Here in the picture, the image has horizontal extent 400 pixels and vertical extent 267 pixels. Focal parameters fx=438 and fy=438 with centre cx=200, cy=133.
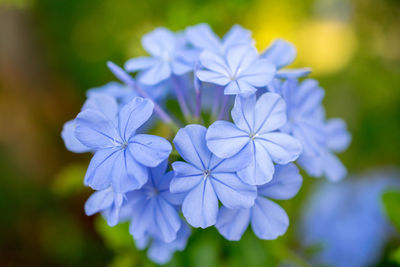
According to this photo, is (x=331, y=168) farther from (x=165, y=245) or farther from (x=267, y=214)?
(x=165, y=245)

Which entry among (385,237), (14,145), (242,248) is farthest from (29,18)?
(385,237)

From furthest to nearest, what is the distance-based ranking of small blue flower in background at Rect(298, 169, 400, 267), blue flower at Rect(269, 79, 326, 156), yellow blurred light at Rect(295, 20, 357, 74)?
yellow blurred light at Rect(295, 20, 357, 74) → small blue flower in background at Rect(298, 169, 400, 267) → blue flower at Rect(269, 79, 326, 156)

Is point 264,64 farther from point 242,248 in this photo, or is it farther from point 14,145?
point 14,145

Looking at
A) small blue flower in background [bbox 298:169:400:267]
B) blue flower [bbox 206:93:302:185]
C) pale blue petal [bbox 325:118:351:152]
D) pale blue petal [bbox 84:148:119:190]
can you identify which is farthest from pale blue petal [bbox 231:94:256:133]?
small blue flower in background [bbox 298:169:400:267]

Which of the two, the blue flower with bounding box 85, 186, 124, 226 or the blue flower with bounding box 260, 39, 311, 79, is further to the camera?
the blue flower with bounding box 260, 39, 311, 79

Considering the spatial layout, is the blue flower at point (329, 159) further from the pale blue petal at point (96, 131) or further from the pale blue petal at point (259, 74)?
the pale blue petal at point (96, 131)

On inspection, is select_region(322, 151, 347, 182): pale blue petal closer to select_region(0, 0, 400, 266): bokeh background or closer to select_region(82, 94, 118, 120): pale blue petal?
select_region(82, 94, 118, 120): pale blue petal
